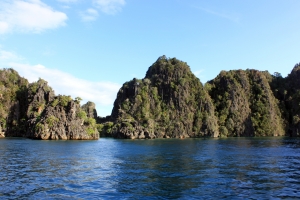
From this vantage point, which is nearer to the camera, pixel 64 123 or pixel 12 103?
pixel 64 123

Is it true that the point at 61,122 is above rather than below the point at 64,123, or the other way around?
above

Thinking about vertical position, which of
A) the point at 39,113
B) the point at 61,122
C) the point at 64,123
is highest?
the point at 39,113

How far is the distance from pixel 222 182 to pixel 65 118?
359 feet

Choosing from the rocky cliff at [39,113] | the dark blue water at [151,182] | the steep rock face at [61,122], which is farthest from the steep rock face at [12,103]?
the dark blue water at [151,182]

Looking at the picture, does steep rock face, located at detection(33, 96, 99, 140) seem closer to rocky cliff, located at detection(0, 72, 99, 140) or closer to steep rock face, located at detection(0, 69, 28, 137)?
rocky cliff, located at detection(0, 72, 99, 140)

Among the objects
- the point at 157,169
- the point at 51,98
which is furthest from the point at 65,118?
the point at 157,169

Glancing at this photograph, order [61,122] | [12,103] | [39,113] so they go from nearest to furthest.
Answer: [61,122], [39,113], [12,103]

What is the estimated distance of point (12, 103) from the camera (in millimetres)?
170875

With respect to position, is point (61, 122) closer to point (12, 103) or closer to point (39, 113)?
point (39, 113)

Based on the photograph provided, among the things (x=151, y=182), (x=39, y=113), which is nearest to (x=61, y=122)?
(x=39, y=113)

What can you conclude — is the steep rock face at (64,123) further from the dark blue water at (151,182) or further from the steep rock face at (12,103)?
the dark blue water at (151,182)

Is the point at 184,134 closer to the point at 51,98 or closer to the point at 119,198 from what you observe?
the point at 51,98

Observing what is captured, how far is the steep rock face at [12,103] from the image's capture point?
Answer: 161875 millimetres

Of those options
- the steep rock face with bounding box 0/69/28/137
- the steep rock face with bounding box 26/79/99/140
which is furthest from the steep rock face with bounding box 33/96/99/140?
the steep rock face with bounding box 0/69/28/137
